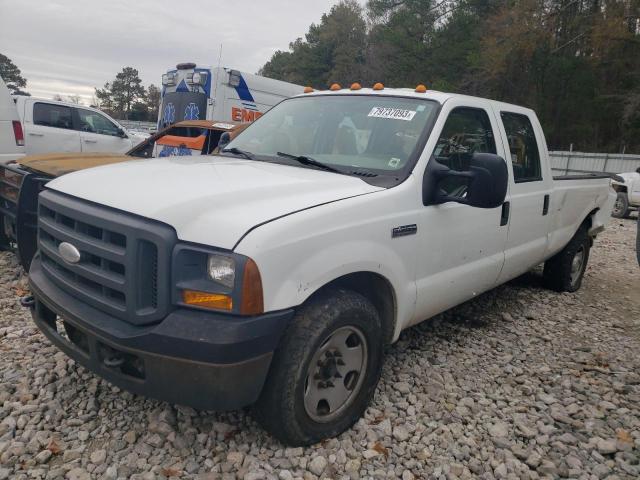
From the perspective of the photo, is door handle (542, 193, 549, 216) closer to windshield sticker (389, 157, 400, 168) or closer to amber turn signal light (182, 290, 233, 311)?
windshield sticker (389, 157, 400, 168)

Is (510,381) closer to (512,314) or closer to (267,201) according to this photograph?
(512,314)

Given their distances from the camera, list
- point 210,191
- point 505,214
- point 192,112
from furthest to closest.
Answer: point 192,112 → point 505,214 → point 210,191

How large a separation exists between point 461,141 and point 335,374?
1.85 meters

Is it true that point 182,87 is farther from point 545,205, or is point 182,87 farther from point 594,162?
point 594,162

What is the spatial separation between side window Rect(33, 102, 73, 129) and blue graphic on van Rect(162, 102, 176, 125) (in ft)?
6.63

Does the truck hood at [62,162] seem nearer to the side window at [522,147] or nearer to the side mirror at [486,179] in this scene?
the side mirror at [486,179]

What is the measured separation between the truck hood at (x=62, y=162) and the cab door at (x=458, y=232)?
2.95m

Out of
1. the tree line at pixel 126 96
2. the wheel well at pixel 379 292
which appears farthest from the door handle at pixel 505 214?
the tree line at pixel 126 96

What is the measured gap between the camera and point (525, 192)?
414 centimetres

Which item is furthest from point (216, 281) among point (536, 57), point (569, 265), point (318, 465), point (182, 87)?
Answer: point (536, 57)

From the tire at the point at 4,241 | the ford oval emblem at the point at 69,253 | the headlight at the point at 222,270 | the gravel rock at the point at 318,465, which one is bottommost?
the gravel rock at the point at 318,465

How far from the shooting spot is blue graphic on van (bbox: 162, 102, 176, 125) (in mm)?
11281

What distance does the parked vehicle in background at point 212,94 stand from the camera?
10562mm

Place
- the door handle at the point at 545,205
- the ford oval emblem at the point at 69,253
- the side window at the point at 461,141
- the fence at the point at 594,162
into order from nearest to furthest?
the ford oval emblem at the point at 69,253, the side window at the point at 461,141, the door handle at the point at 545,205, the fence at the point at 594,162
